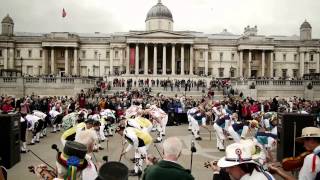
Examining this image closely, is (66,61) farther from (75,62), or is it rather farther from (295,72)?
(295,72)

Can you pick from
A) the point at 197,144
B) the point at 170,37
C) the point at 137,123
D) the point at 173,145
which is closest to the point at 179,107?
the point at 197,144

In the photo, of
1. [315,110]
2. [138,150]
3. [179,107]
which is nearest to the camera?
[138,150]

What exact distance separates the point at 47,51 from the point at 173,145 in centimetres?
8859

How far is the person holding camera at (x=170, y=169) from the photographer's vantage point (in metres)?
5.51

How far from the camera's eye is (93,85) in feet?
201

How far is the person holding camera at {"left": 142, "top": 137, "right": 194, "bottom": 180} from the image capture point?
5.51 meters

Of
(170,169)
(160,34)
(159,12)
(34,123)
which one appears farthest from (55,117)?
(159,12)

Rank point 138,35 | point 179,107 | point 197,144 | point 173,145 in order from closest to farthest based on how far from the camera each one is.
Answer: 1. point 173,145
2. point 197,144
3. point 179,107
4. point 138,35

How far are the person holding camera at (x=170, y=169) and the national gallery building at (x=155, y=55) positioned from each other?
265 ft

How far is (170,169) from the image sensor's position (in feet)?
18.3

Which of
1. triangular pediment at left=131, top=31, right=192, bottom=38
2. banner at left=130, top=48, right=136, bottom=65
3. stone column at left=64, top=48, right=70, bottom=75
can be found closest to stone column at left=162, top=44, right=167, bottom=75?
triangular pediment at left=131, top=31, right=192, bottom=38

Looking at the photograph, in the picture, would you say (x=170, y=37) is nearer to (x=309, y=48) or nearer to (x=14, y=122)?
(x=309, y=48)

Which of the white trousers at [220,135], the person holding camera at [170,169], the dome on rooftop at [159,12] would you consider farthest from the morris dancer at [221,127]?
the dome on rooftop at [159,12]

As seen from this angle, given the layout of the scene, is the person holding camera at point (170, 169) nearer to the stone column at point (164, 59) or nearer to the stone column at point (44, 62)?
the stone column at point (164, 59)
